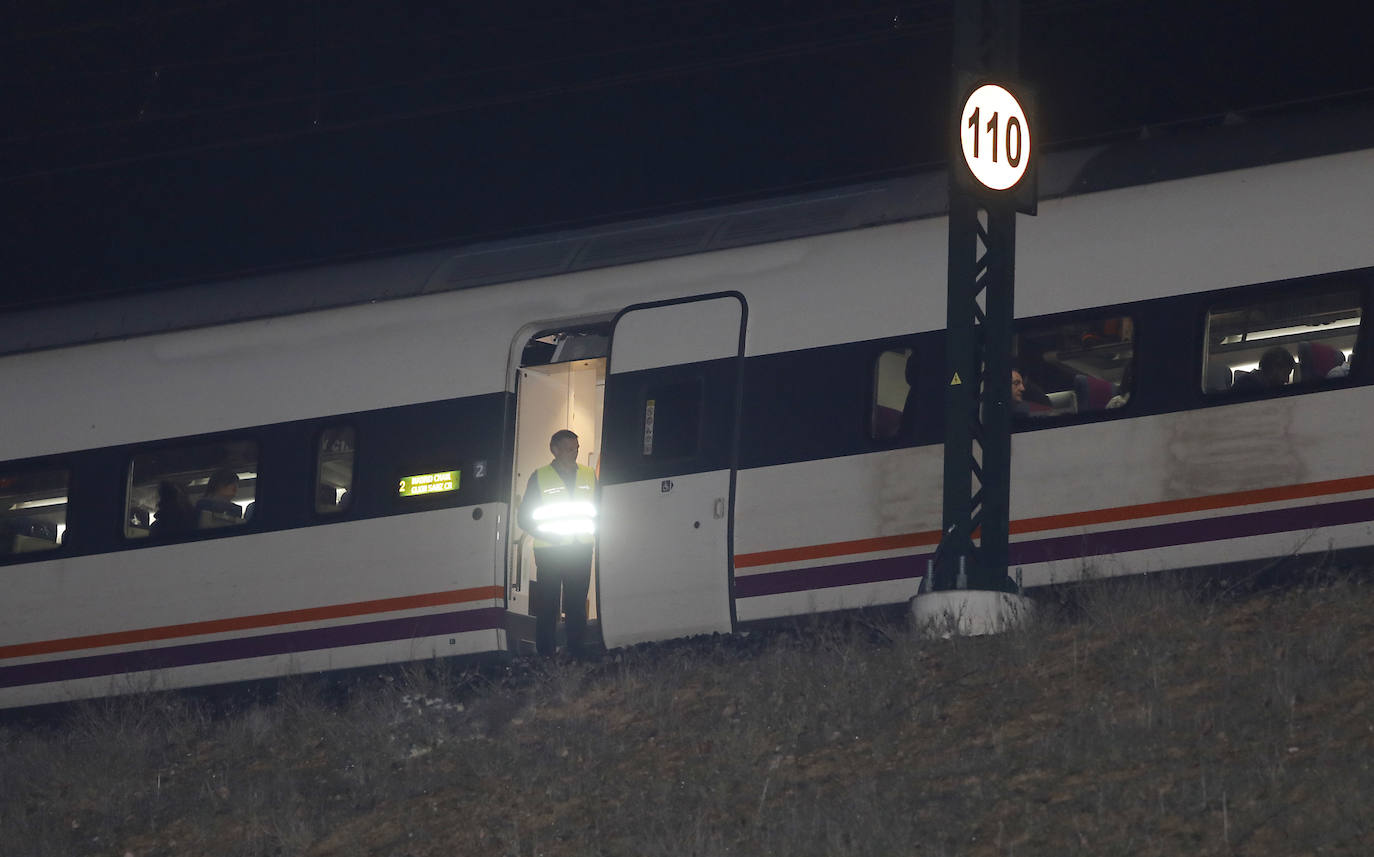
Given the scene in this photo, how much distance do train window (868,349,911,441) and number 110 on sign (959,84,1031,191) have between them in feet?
5.21

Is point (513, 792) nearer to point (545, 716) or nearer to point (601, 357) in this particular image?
point (545, 716)

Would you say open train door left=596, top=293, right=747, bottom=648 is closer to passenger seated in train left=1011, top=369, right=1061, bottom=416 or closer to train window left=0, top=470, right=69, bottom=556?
passenger seated in train left=1011, top=369, right=1061, bottom=416

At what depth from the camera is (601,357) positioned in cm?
1555

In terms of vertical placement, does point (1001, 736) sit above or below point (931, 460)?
below

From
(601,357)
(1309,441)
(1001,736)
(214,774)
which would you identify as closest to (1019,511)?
(1309,441)

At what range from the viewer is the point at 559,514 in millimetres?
15031

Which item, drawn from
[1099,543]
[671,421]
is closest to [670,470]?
[671,421]

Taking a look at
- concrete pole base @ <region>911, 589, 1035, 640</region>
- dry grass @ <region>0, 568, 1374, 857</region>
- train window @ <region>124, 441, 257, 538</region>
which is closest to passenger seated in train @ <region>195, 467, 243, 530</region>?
train window @ <region>124, 441, 257, 538</region>

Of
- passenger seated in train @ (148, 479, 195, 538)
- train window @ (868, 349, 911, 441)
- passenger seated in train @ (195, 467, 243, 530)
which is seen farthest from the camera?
passenger seated in train @ (148, 479, 195, 538)

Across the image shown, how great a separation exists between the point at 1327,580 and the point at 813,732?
358cm

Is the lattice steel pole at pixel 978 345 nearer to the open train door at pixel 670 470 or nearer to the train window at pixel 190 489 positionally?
the open train door at pixel 670 470

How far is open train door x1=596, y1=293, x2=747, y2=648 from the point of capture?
1429cm

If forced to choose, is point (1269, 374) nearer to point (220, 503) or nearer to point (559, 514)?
point (559, 514)

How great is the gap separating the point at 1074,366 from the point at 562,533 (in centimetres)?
415
